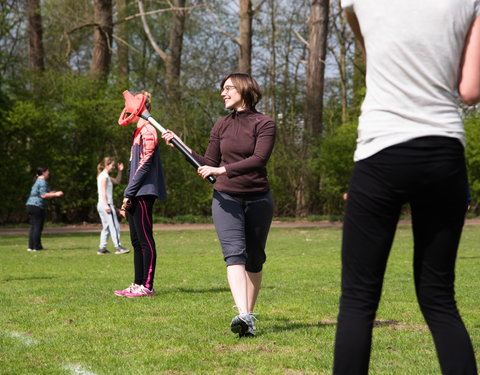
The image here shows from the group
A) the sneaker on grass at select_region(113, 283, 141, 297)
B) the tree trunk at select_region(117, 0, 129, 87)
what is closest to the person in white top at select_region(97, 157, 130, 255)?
the sneaker on grass at select_region(113, 283, 141, 297)

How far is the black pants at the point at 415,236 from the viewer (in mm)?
2777

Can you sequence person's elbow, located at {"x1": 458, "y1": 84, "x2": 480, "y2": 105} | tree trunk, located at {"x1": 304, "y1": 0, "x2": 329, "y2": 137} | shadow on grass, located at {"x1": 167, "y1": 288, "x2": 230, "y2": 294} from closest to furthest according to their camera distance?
person's elbow, located at {"x1": 458, "y1": 84, "x2": 480, "y2": 105} → shadow on grass, located at {"x1": 167, "y1": 288, "x2": 230, "y2": 294} → tree trunk, located at {"x1": 304, "y1": 0, "x2": 329, "y2": 137}

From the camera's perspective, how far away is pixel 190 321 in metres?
6.38

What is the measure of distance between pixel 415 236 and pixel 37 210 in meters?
13.5

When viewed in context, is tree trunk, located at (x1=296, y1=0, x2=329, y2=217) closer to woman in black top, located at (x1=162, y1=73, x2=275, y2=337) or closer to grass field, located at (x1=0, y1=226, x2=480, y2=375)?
grass field, located at (x1=0, y1=226, x2=480, y2=375)

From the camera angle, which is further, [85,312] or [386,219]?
[85,312]

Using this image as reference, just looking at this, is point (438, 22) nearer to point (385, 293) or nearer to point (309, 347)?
point (309, 347)

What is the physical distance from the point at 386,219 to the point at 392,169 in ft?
0.64

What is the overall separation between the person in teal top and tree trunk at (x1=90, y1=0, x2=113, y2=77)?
12446 mm

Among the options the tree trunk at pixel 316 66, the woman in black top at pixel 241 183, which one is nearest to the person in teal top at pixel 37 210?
the woman in black top at pixel 241 183

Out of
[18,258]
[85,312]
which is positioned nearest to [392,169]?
[85,312]

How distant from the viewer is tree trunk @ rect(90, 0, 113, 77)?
27.6 metres

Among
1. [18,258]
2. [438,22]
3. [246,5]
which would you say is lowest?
[18,258]

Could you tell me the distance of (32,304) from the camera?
752 centimetres
